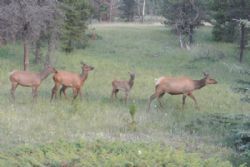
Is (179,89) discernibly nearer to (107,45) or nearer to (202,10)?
(107,45)

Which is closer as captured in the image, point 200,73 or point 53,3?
point 53,3

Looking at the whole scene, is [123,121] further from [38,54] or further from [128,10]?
[128,10]

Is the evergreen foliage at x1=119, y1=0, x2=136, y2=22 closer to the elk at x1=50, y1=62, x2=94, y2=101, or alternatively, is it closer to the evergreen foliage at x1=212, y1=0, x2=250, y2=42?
the evergreen foliage at x1=212, y1=0, x2=250, y2=42

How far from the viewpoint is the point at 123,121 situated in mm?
13703

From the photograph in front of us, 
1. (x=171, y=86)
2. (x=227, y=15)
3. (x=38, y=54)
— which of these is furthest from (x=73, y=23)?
(x=171, y=86)

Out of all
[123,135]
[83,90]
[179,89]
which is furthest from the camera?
[83,90]

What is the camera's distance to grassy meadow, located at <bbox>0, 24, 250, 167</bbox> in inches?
260

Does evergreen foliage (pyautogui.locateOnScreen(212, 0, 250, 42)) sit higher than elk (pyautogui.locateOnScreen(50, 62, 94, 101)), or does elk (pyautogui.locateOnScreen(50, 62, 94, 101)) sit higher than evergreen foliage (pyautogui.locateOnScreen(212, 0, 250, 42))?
evergreen foliage (pyautogui.locateOnScreen(212, 0, 250, 42))

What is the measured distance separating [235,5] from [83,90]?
16.5 m

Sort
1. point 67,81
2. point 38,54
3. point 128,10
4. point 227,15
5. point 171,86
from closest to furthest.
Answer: point 171,86, point 67,81, point 38,54, point 227,15, point 128,10

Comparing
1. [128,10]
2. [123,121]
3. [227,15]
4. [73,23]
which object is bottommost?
[123,121]

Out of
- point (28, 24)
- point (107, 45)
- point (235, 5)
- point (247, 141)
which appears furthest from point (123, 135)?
point (107, 45)

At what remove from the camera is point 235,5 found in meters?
32.8

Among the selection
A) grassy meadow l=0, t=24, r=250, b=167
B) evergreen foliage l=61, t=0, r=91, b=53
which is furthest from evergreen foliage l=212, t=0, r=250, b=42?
evergreen foliage l=61, t=0, r=91, b=53
